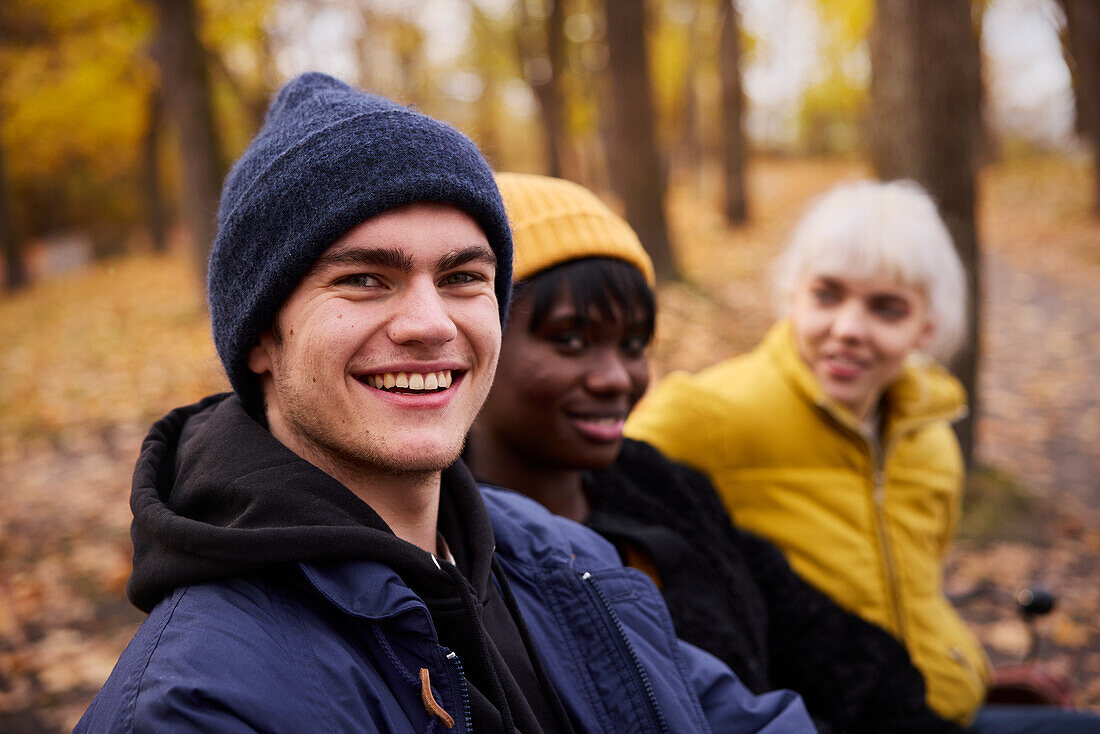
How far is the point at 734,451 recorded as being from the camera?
2.90 meters

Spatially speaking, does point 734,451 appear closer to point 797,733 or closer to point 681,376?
point 681,376

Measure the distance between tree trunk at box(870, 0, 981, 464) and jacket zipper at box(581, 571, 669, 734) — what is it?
173 inches

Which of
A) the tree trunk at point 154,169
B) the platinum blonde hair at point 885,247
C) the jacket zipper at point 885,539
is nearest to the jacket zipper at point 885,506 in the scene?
the jacket zipper at point 885,539

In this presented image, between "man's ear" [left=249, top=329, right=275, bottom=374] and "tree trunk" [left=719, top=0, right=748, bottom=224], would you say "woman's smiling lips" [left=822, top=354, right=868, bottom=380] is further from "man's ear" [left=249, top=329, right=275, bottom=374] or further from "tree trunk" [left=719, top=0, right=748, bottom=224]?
"tree trunk" [left=719, top=0, right=748, bottom=224]

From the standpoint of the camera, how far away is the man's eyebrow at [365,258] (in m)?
1.46

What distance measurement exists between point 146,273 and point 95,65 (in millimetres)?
4933

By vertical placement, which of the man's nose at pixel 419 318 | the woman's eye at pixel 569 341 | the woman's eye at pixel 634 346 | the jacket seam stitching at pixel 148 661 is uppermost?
the man's nose at pixel 419 318

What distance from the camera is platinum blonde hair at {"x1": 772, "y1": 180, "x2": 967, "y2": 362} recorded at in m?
2.91

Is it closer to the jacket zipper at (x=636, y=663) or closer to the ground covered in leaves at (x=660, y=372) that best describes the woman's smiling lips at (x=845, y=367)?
the ground covered in leaves at (x=660, y=372)

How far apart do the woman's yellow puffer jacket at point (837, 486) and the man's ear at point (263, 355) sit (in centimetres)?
153

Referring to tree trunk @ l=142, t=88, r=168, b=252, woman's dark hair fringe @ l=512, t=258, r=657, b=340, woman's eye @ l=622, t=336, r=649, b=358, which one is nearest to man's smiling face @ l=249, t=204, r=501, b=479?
woman's dark hair fringe @ l=512, t=258, r=657, b=340

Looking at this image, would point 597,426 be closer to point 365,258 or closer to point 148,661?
point 365,258

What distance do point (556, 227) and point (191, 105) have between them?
9484 mm

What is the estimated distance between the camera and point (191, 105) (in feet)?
33.4
